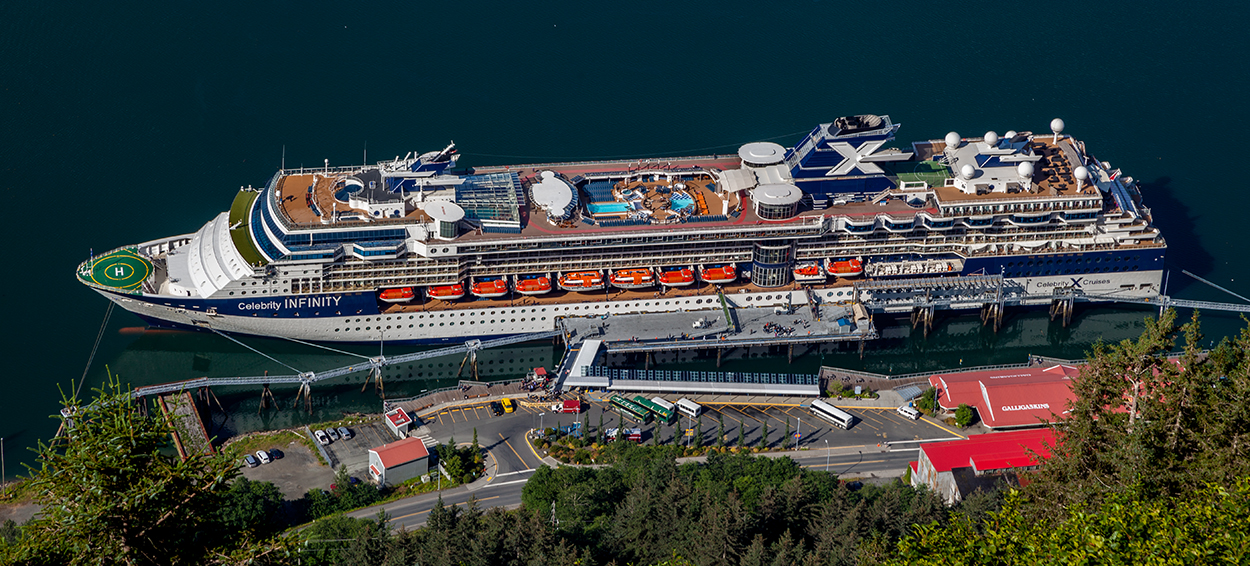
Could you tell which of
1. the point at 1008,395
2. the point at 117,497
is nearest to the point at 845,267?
the point at 1008,395

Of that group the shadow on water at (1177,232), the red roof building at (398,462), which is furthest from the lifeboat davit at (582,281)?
the shadow on water at (1177,232)

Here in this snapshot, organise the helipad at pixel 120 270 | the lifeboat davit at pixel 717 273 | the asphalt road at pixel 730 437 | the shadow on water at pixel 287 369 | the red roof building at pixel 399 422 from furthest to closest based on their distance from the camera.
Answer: the lifeboat davit at pixel 717 273, the helipad at pixel 120 270, the shadow on water at pixel 287 369, the red roof building at pixel 399 422, the asphalt road at pixel 730 437

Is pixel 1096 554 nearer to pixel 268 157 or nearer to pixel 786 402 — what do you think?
pixel 786 402

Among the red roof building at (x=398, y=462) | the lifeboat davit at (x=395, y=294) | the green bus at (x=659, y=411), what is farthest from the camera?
the lifeboat davit at (x=395, y=294)

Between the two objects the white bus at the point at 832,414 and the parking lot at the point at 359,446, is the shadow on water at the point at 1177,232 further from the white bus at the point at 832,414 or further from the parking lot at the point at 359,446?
the parking lot at the point at 359,446

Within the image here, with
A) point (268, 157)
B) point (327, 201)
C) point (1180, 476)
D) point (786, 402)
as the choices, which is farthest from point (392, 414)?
point (1180, 476)

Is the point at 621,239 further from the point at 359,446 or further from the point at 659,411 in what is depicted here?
the point at 359,446

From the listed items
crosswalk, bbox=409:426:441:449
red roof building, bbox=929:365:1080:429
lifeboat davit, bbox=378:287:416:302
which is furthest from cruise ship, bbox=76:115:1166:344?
red roof building, bbox=929:365:1080:429
